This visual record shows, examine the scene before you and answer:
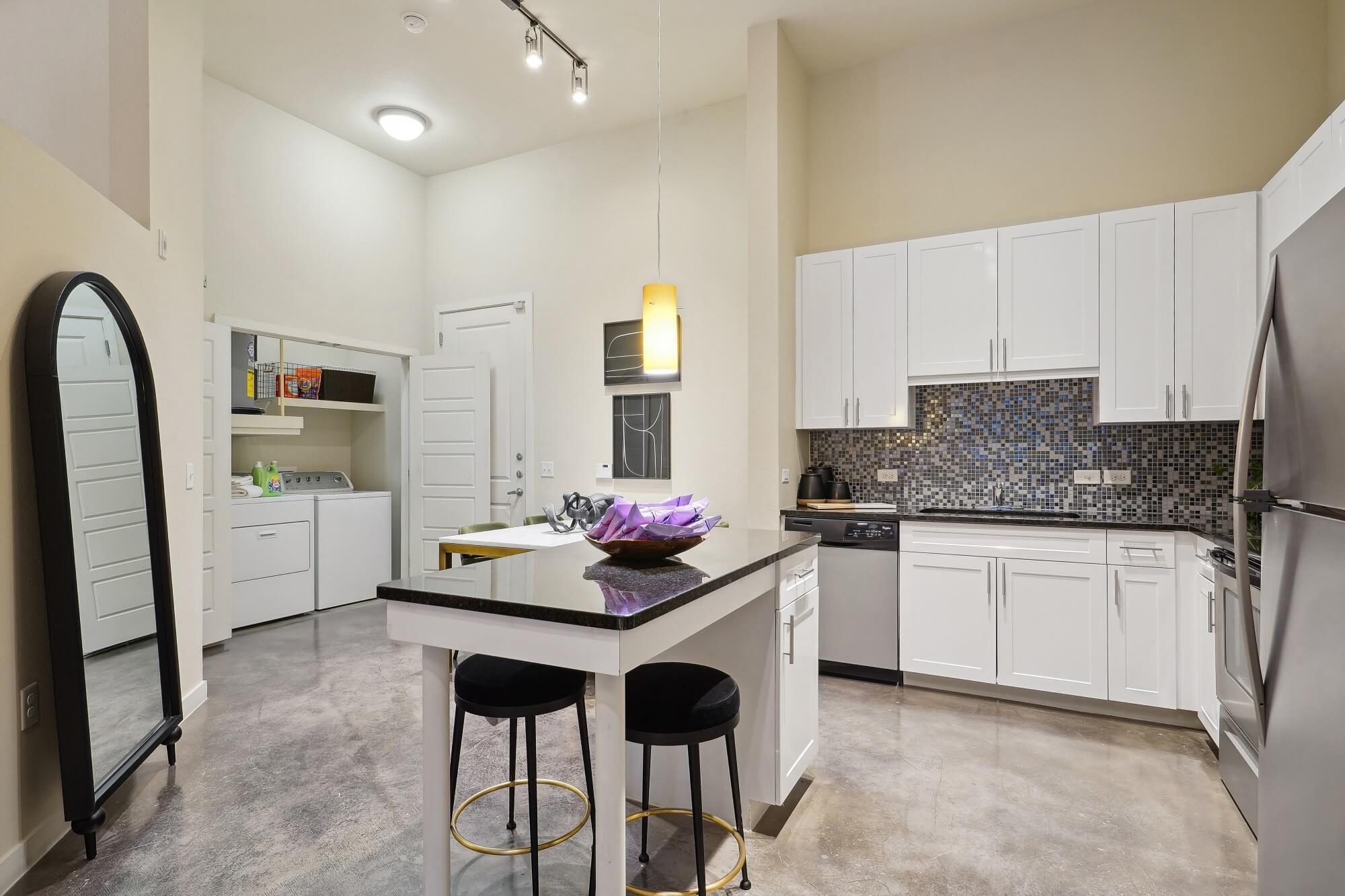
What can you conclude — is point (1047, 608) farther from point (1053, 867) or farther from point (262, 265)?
point (262, 265)

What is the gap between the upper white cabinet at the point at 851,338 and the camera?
3.84 m

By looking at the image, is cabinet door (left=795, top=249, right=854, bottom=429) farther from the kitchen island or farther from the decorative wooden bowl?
the decorative wooden bowl

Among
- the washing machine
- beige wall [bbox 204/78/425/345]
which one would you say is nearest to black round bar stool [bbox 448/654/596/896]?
the washing machine

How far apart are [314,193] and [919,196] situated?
168 inches

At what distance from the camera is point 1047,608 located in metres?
3.29

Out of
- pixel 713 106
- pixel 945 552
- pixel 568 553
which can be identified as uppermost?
pixel 713 106

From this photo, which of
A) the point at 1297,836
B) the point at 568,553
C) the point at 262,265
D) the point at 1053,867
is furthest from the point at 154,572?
the point at 1297,836

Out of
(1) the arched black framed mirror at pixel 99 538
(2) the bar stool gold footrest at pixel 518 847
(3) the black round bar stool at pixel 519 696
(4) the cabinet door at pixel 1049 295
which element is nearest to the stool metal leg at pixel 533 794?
(3) the black round bar stool at pixel 519 696

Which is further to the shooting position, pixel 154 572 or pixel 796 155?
pixel 796 155

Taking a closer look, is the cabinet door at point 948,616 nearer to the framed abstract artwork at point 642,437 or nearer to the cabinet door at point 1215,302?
the cabinet door at point 1215,302

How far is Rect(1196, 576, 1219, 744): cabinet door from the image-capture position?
2811mm

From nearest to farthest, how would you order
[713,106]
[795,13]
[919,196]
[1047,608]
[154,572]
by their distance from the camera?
[154,572]
[1047,608]
[795,13]
[919,196]
[713,106]

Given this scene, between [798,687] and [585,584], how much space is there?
1.06 metres

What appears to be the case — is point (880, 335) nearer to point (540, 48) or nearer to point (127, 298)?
point (540, 48)
